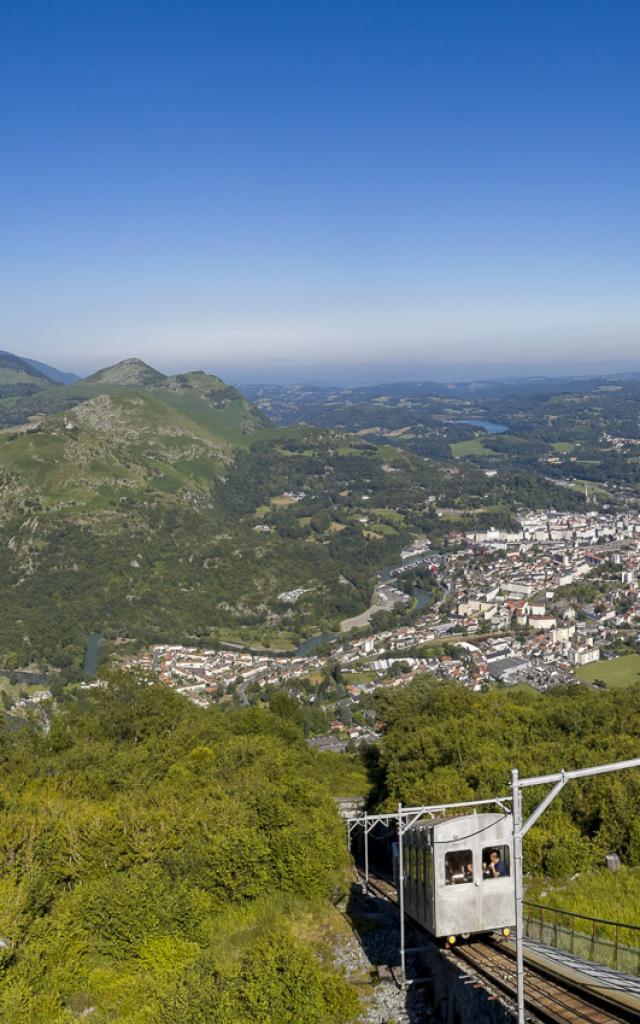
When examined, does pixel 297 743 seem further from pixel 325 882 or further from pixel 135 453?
pixel 135 453

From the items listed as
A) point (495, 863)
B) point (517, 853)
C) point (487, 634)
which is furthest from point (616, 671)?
point (517, 853)

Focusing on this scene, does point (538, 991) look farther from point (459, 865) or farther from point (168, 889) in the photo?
point (168, 889)

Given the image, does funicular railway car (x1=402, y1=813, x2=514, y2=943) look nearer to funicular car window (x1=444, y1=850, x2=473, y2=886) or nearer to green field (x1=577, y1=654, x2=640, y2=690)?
funicular car window (x1=444, y1=850, x2=473, y2=886)

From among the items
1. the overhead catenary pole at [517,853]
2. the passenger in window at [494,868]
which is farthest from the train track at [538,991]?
the overhead catenary pole at [517,853]

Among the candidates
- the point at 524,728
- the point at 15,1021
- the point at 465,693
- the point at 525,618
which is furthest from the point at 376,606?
the point at 15,1021

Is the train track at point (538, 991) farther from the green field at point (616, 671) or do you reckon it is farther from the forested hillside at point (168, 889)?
the green field at point (616, 671)

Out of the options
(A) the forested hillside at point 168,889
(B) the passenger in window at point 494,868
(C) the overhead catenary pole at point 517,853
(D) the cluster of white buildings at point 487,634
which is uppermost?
(C) the overhead catenary pole at point 517,853
